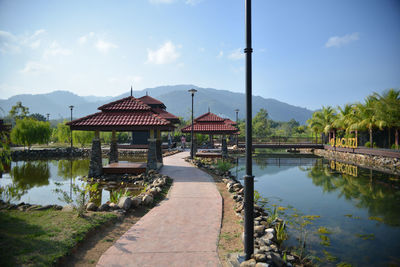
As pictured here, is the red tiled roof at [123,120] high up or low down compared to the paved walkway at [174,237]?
up

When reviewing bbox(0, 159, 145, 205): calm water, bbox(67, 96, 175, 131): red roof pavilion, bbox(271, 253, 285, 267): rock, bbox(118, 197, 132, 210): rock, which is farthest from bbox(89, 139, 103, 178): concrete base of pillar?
bbox(271, 253, 285, 267): rock

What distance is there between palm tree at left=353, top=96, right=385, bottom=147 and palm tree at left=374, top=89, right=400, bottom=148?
0.69 m

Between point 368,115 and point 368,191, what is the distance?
774 inches

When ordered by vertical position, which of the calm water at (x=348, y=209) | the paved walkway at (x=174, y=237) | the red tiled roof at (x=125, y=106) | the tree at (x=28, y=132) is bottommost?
the calm water at (x=348, y=209)

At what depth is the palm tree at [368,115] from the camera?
26.5m

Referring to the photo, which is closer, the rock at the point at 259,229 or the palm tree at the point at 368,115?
the rock at the point at 259,229

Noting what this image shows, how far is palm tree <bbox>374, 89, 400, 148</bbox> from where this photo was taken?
23781mm

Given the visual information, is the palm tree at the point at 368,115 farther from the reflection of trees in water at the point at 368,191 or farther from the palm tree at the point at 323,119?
the reflection of trees in water at the point at 368,191

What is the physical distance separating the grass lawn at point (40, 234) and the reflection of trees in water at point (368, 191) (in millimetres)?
9741

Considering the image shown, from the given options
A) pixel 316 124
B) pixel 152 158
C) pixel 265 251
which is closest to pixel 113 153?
pixel 152 158

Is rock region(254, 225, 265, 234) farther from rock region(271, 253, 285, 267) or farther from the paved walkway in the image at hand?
rock region(271, 253, 285, 267)

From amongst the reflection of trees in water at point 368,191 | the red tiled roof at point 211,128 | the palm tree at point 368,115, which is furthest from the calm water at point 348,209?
the palm tree at point 368,115

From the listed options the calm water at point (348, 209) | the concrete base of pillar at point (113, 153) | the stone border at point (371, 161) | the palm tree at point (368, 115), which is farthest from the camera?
the palm tree at point (368, 115)

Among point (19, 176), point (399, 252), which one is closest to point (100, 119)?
point (19, 176)
